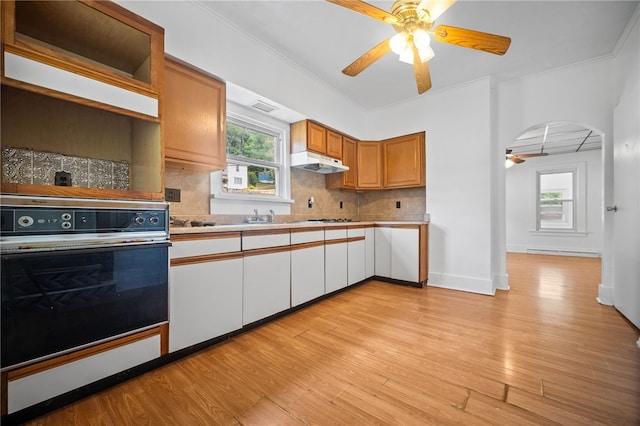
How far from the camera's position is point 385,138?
4.34 m

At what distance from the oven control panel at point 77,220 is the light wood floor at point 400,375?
3.01 feet

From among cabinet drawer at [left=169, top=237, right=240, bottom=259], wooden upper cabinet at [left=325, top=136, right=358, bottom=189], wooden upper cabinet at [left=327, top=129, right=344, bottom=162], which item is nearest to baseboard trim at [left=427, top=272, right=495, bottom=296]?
wooden upper cabinet at [left=325, top=136, right=358, bottom=189]

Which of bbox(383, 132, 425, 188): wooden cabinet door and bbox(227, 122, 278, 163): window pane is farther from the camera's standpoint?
bbox(383, 132, 425, 188): wooden cabinet door

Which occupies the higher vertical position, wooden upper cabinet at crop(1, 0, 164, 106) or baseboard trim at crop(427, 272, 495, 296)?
wooden upper cabinet at crop(1, 0, 164, 106)

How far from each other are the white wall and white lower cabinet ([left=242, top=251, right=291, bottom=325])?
24.7 ft

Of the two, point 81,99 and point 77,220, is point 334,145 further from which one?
point 77,220

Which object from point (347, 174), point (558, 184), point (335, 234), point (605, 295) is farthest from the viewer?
point (558, 184)

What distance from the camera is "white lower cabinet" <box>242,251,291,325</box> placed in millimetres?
2129

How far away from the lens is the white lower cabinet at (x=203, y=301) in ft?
5.59

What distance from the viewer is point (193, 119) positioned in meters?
2.13

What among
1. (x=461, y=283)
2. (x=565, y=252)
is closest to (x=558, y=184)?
(x=565, y=252)

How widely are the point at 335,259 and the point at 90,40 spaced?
2812mm

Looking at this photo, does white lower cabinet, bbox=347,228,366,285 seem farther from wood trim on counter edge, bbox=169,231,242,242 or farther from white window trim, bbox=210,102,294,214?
wood trim on counter edge, bbox=169,231,242,242

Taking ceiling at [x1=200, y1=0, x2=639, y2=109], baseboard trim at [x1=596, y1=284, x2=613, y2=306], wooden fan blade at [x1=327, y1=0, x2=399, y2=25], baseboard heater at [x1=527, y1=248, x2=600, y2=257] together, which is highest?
ceiling at [x1=200, y1=0, x2=639, y2=109]
